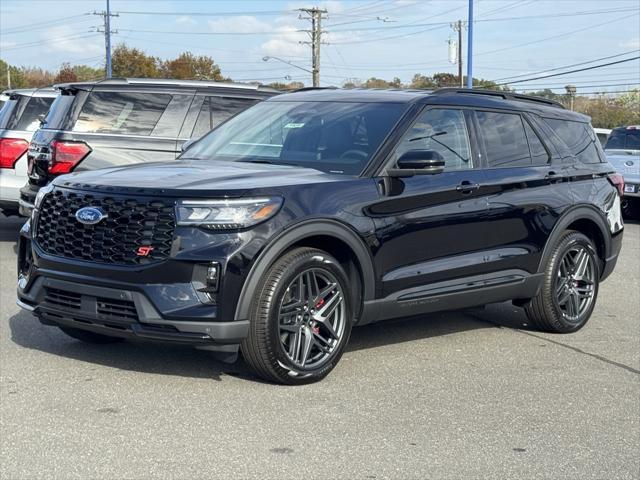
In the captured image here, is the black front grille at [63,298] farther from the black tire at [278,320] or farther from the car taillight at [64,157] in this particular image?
the car taillight at [64,157]

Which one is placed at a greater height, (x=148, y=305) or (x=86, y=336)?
(x=148, y=305)

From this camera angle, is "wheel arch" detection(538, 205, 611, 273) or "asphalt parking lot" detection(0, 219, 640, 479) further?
"wheel arch" detection(538, 205, 611, 273)

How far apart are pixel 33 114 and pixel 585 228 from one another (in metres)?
7.47

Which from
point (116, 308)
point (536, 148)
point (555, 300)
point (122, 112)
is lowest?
point (555, 300)

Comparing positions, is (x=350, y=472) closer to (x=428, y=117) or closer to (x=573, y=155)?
(x=428, y=117)

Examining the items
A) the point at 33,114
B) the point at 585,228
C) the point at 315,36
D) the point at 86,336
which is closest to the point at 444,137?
the point at 585,228

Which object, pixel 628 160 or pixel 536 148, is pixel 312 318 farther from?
pixel 628 160

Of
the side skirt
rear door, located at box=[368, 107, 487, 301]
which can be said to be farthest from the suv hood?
the side skirt

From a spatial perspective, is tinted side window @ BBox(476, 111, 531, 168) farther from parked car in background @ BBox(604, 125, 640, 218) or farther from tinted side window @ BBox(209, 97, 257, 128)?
parked car in background @ BBox(604, 125, 640, 218)

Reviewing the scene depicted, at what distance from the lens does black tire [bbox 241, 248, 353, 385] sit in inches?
219

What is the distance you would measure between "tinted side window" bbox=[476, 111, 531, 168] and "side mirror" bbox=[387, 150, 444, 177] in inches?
35.3

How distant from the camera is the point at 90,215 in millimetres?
5676

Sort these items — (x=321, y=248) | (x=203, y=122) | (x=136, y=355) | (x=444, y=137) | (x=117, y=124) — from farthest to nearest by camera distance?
(x=203, y=122) → (x=117, y=124) → (x=444, y=137) → (x=136, y=355) → (x=321, y=248)

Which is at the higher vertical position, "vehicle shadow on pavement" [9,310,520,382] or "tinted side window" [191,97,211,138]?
"tinted side window" [191,97,211,138]
